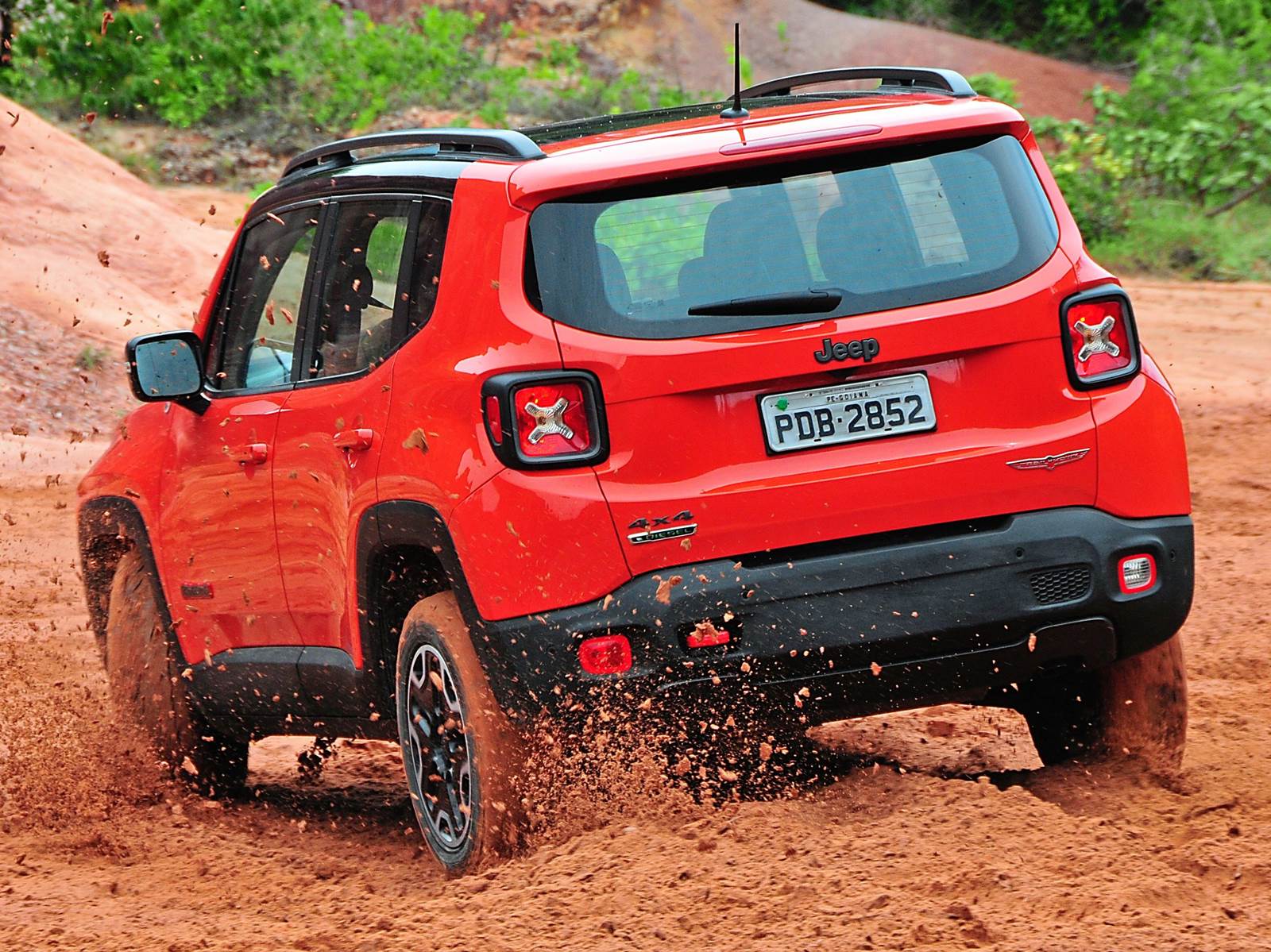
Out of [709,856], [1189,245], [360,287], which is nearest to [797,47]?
[1189,245]

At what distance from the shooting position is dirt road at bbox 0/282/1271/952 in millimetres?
3809

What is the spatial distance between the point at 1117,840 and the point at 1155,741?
78 cm

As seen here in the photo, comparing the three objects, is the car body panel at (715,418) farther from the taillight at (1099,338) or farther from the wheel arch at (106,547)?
the wheel arch at (106,547)

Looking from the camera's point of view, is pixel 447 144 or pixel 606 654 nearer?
pixel 606 654

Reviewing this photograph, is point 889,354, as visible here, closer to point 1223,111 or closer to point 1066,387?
point 1066,387

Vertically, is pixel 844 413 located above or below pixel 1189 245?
above

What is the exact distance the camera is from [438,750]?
4.73 meters

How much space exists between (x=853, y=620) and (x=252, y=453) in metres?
1.94

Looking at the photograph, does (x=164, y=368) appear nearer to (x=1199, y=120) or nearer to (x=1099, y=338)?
(x=1099, y=338)

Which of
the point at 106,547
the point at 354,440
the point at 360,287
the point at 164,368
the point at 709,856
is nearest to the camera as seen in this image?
the point at 709,856

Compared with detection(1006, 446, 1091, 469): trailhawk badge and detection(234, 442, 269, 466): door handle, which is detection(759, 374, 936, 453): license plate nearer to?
detection(1006, 446, 1091, 469): trailhawk badge

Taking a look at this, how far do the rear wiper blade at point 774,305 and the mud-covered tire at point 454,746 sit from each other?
93cm

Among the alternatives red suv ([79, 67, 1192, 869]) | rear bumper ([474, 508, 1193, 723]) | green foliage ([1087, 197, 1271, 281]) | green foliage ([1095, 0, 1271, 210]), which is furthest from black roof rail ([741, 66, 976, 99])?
green foliage ([1095, 0, 1271, 210])

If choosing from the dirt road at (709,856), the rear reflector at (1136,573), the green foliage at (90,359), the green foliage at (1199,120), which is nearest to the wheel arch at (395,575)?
the dirt road at (709,856)
